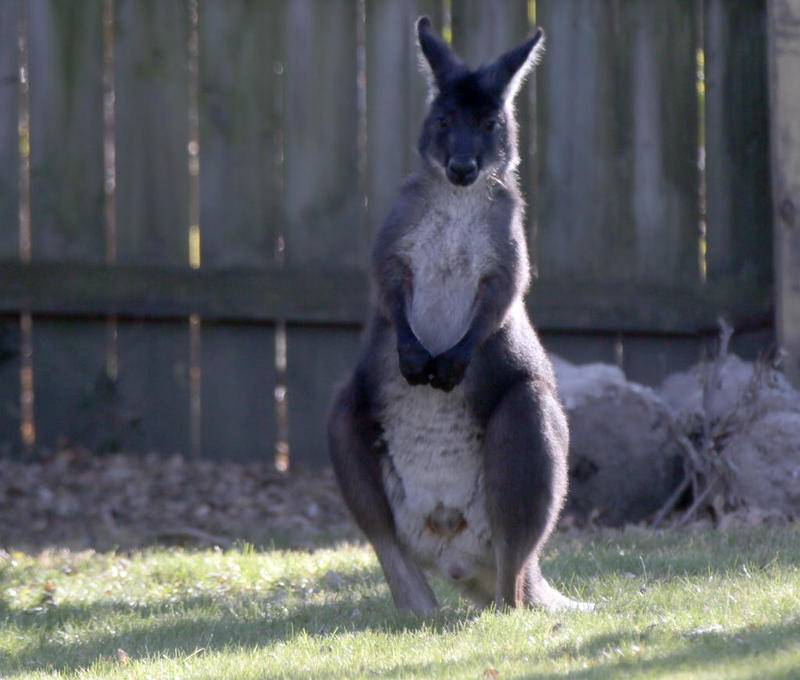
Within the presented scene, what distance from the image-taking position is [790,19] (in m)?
8.27

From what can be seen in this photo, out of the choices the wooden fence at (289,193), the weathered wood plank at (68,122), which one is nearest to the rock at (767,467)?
the wooden fence at (289,193)

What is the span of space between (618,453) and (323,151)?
2.61 meters

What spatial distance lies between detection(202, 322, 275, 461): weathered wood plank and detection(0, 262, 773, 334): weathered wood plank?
0.18 meters

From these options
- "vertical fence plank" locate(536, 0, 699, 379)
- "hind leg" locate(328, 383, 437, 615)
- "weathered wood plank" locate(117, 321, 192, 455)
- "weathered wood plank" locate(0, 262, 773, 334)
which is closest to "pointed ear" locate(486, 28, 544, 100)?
"hind leg" locate(328, 383, 437, 615)

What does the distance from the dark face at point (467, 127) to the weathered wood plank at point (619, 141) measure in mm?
3322

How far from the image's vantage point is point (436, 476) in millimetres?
5523

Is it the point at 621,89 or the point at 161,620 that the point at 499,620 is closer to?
the point at 161,620

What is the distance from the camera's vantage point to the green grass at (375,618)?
→ 172 inches

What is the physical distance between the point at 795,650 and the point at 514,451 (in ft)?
4.58

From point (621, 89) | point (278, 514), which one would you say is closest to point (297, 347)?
point (278, 514)

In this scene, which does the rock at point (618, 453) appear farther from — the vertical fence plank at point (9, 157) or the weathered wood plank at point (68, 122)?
the vertical fence plank at point (9, 157)

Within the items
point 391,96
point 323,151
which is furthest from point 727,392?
point 323,151

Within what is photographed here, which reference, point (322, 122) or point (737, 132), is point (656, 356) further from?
point (322, 122)

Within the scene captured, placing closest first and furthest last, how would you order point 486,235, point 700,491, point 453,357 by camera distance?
point 453,357, point 486,235, point 700,491
